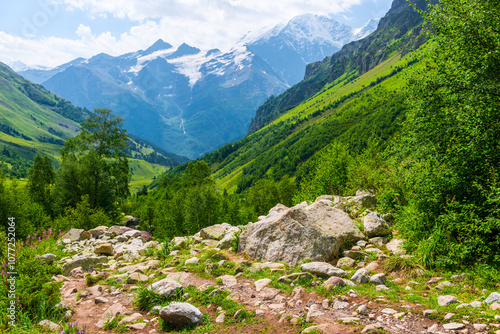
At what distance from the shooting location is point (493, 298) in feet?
24.4

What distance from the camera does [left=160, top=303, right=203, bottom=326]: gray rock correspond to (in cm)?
789

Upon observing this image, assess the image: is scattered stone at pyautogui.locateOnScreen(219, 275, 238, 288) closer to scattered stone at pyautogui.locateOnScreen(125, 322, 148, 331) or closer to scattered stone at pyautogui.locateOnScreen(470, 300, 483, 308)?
scattered stone at pyautogui.locateOnScreen(125, 322, 148, 331)

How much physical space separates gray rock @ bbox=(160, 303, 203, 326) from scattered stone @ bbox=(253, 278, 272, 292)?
2.59 metres

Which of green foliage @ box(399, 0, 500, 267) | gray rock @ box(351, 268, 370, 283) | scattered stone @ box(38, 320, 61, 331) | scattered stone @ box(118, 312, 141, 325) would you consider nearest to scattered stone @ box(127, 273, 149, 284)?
scattered stone @ box(118, 312, 141, 325)

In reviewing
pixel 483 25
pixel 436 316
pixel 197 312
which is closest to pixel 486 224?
pixel 436 316

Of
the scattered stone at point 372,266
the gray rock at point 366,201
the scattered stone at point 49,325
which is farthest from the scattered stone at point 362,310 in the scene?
the gray rock at point 366,201

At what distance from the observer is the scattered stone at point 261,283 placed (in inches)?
394

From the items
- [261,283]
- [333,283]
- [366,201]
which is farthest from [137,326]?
[366,201]

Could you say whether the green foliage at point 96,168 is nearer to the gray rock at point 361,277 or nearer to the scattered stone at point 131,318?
the scattered stone at point 131,318

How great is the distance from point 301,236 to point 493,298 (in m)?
6.78

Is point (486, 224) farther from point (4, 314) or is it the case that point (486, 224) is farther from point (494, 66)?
point (4, 314)

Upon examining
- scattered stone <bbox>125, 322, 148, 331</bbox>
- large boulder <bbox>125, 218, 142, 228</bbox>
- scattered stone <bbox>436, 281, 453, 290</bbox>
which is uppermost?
scattered stone <bbox>125, 322, 148, 331</bbox>

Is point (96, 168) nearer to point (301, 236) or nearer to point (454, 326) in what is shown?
point (301, 236)

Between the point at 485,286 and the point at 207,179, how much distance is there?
58589 millimetres
